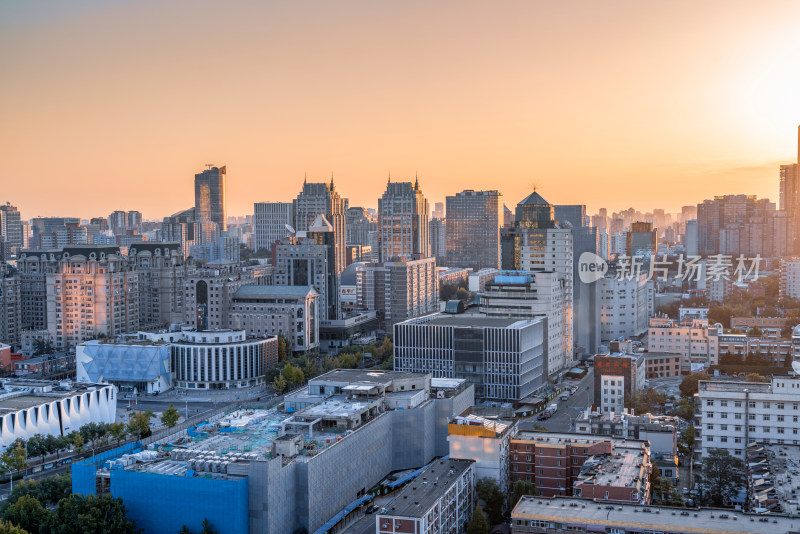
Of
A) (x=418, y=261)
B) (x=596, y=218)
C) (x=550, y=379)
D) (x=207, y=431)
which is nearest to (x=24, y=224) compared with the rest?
(x=418, y=261)

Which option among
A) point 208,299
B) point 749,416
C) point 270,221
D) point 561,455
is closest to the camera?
point 561,455

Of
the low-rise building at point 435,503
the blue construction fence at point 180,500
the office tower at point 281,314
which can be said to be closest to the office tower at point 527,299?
the office tower at point 281,314

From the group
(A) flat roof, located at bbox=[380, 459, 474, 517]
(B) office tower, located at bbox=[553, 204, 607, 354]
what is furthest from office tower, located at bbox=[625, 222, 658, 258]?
(A) flat roof, located at bbox=[380, 459, 474, 517]

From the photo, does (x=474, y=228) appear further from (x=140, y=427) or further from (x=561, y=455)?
(x=561, y=455)

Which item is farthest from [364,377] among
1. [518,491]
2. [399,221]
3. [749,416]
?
[399,221]

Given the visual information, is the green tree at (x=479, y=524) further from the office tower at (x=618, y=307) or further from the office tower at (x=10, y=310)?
the office tower at (x=10, y=310)
